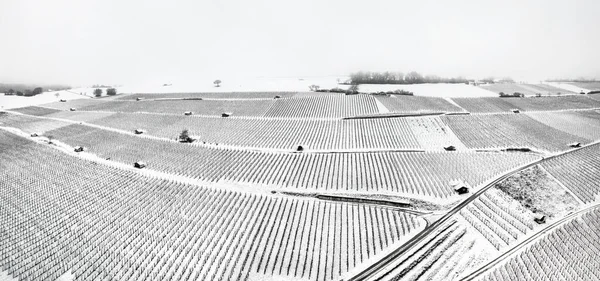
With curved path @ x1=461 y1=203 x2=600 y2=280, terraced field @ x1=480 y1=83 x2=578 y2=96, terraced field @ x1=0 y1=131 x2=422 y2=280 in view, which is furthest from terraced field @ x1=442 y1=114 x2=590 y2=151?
terraced field @ x1=480 y1=83 x2=578 y2=96

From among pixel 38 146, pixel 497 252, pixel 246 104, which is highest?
pixel 246 104

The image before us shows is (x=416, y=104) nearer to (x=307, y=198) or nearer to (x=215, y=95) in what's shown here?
(x=307, y=198)

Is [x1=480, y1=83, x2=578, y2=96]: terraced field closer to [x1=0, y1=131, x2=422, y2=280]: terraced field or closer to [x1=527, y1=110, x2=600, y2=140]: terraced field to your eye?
[x1=527, y1=110, x2=600, y2=140]: terraced field

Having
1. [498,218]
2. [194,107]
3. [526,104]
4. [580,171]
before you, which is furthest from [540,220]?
[194,107]

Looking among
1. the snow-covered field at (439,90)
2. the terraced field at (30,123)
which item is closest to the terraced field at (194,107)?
the terraced field at (30,123)

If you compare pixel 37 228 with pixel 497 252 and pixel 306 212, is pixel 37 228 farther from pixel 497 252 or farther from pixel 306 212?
pixel 497 252

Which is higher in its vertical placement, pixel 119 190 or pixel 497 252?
pixel 119 190

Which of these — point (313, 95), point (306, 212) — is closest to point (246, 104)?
point (313, 95)
